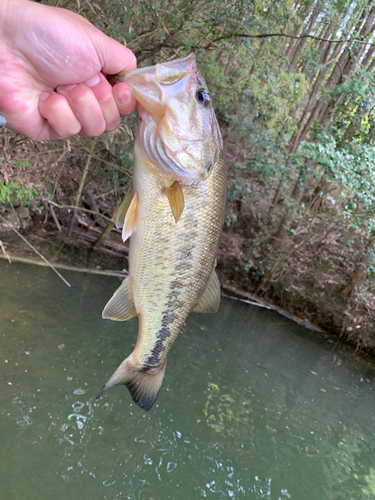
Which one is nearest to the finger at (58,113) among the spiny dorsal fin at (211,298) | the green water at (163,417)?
the spiny dorsal fin at (211,298)

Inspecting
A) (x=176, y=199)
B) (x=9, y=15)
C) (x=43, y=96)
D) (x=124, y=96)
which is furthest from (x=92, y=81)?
(x=176, y=199)

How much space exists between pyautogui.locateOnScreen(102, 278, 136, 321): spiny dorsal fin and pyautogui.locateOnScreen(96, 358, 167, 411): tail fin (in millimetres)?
351

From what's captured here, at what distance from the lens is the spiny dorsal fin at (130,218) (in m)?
1.79

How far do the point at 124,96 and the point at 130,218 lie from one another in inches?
22.7

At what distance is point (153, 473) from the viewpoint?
4.52 m

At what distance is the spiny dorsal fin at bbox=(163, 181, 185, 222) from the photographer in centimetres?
173

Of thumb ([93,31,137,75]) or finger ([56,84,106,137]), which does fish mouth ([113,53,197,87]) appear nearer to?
thumb ([93,31,137,75])

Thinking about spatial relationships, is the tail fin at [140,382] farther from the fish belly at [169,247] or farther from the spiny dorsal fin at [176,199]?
the spiny dorsal fin at [176,199]

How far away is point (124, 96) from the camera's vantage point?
1605 mm

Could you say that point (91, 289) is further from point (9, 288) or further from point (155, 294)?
point (155, 294)

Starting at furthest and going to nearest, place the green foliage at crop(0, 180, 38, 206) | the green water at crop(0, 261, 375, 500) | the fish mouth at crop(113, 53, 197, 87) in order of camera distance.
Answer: the green foliage at crop(0, 180, 38, 206) → the green water at crop(0, 261, 375, 500) → the fish mouth at crop(113, 53, 197, 87)

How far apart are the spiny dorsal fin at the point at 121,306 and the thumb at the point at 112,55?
3.58 feet

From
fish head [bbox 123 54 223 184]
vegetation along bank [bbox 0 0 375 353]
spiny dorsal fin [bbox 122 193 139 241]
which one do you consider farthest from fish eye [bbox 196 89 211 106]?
vegetation along bank [bbox 0 0 375 353]

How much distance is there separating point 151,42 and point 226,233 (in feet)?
27.4
